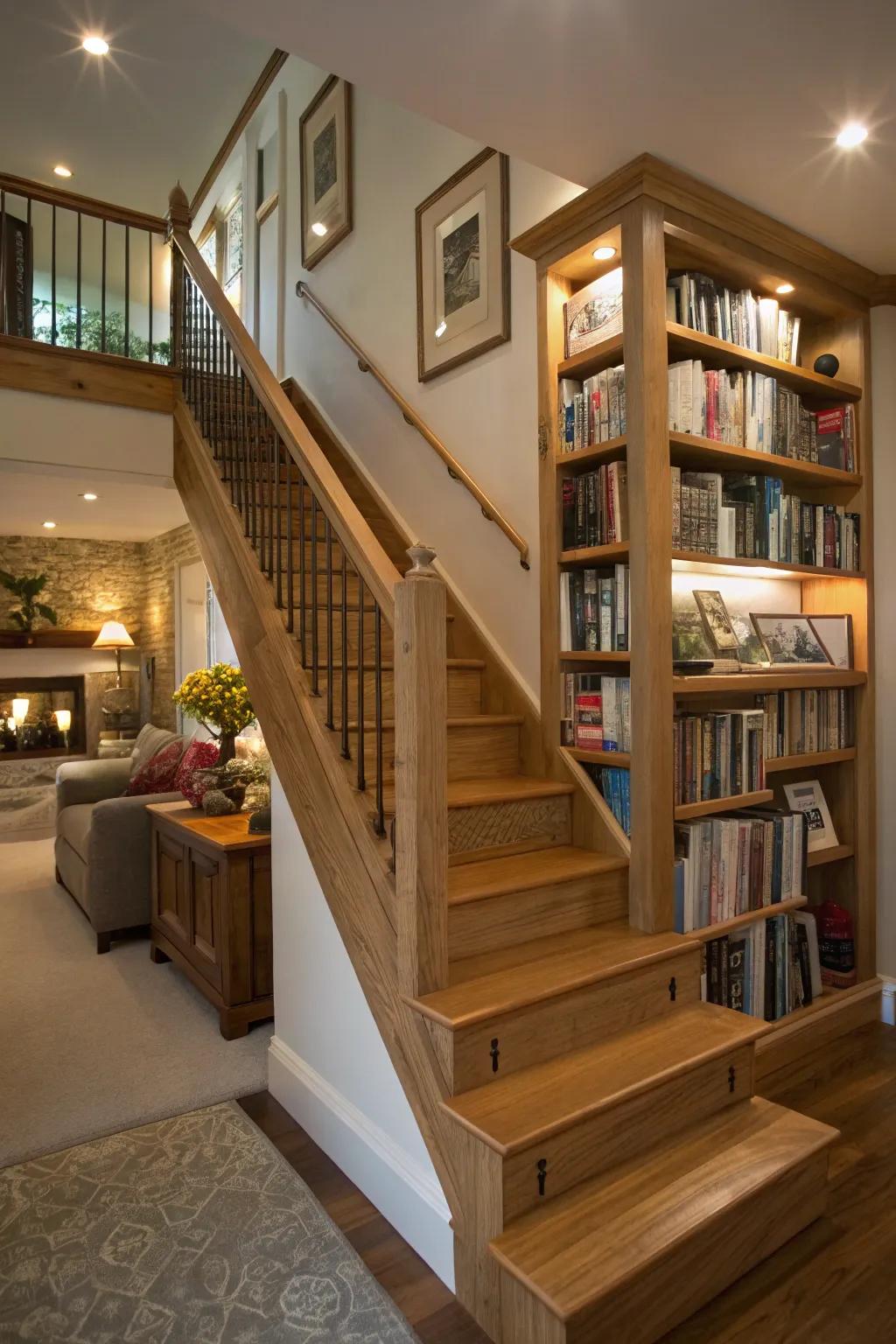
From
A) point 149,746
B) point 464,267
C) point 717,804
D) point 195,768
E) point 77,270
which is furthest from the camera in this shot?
point 149,746

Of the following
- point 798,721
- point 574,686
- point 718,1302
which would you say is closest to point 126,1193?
point 718,1302

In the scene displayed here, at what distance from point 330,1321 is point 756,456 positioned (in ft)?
8.27

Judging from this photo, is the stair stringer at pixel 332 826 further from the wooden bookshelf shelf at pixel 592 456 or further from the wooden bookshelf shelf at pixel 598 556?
the wooden bookshelf shelf at pixel 592 456

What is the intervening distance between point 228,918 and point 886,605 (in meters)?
2.70

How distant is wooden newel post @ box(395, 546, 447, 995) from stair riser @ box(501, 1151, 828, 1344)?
24.8 inches

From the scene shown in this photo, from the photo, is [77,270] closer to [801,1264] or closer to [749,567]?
[749,567]

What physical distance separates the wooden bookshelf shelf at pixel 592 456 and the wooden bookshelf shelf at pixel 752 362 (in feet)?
0.99

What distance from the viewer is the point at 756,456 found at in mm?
2541

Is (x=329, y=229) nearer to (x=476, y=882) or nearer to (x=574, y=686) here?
(x=574, y=686)

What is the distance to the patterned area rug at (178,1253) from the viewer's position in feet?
5.29

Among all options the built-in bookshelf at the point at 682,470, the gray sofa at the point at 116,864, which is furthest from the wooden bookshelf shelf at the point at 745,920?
the gray sofa at the point at 116,864

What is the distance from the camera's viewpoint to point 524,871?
7.34 feet

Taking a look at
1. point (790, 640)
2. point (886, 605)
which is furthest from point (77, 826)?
point (886, 605)

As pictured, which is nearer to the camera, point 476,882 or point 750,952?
point 476,882
